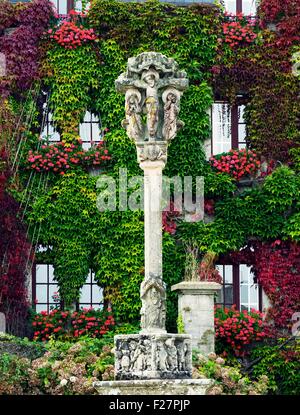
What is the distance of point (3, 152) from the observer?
944 inches

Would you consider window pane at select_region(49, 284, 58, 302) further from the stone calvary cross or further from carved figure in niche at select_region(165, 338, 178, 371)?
carved figure in niche at select_region(165, 338, 178, 371)

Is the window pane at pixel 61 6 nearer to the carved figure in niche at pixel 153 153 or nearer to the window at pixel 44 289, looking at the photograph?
the window at pixel 44 289

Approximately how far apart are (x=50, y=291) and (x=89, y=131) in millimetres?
3613

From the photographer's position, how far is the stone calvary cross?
15148 millimetres

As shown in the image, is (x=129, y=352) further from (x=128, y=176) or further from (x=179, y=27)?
(x=179, y=27)

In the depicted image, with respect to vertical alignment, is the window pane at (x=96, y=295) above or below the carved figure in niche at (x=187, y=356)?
above

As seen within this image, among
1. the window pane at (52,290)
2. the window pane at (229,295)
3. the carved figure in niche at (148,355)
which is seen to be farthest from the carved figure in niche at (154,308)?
the window pane at (229,295)

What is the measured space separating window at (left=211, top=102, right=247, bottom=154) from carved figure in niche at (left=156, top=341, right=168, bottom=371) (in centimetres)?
1073

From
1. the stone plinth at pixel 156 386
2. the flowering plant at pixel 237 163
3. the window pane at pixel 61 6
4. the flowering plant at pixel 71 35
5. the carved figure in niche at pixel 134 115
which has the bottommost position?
the stone plinth at pixel 156 386

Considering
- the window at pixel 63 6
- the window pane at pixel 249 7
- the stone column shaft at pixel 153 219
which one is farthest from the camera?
the window pane at pixel 249 7

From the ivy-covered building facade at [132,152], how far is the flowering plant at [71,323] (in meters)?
0.34

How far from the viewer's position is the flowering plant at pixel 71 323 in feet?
77.0

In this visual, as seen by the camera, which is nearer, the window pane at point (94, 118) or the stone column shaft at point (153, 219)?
the stone column shaft at point (153, 219)

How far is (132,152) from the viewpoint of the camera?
80.7 ft
